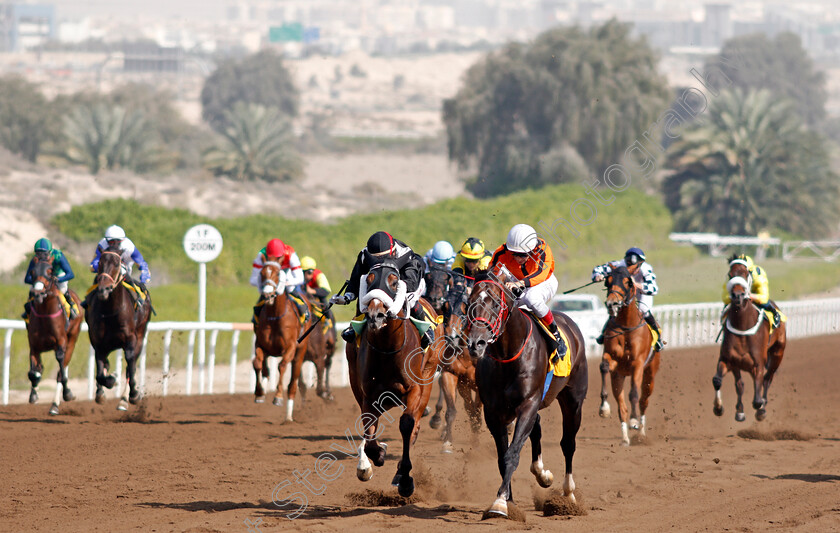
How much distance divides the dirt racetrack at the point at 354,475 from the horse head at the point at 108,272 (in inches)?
60.0

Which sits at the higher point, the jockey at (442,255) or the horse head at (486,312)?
the jockey at (442,255)

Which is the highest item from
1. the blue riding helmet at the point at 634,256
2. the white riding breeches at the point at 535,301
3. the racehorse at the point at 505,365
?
the blue riding helmet at the point at 634,256

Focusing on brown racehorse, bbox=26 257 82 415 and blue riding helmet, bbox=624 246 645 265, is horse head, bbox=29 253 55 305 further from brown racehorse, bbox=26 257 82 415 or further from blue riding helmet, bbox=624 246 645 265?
blue riding helmet, bbox=624 246 645 265

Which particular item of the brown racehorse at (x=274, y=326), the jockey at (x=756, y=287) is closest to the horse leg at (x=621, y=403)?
the jockey at (x=756, y=287)

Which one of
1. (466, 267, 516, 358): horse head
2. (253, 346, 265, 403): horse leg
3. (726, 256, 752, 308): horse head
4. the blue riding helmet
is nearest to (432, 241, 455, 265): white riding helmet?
the blue riding helmet

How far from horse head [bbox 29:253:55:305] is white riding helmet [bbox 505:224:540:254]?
6712mm

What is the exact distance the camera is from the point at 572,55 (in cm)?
4747

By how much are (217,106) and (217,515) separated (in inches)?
3536

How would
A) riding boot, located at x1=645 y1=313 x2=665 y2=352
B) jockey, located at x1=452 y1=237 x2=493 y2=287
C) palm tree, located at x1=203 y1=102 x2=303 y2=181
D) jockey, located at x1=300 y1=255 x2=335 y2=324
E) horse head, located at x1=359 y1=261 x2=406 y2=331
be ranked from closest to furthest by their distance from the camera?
horse head, located at x1=359 y1=261 x2=406 y2=331 → jockey, located at x1=452 y1=237 x2=493 y2=287 → riding boot, located at x1=645 y1=313 x2=665 y2=352 → jockey, located at x1=300 y1=255 x2=335 y2=324 → palm tree, located at x1=203 y1=102 x2=303 y2=181

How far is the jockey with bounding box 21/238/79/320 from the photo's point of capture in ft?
42.1

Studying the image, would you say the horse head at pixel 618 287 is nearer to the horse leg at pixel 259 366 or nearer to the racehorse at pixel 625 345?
the racehorse at pixel 625 345

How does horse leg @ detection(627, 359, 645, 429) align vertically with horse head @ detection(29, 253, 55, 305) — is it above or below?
below

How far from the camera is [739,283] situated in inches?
535

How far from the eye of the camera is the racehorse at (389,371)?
8.12 meters
